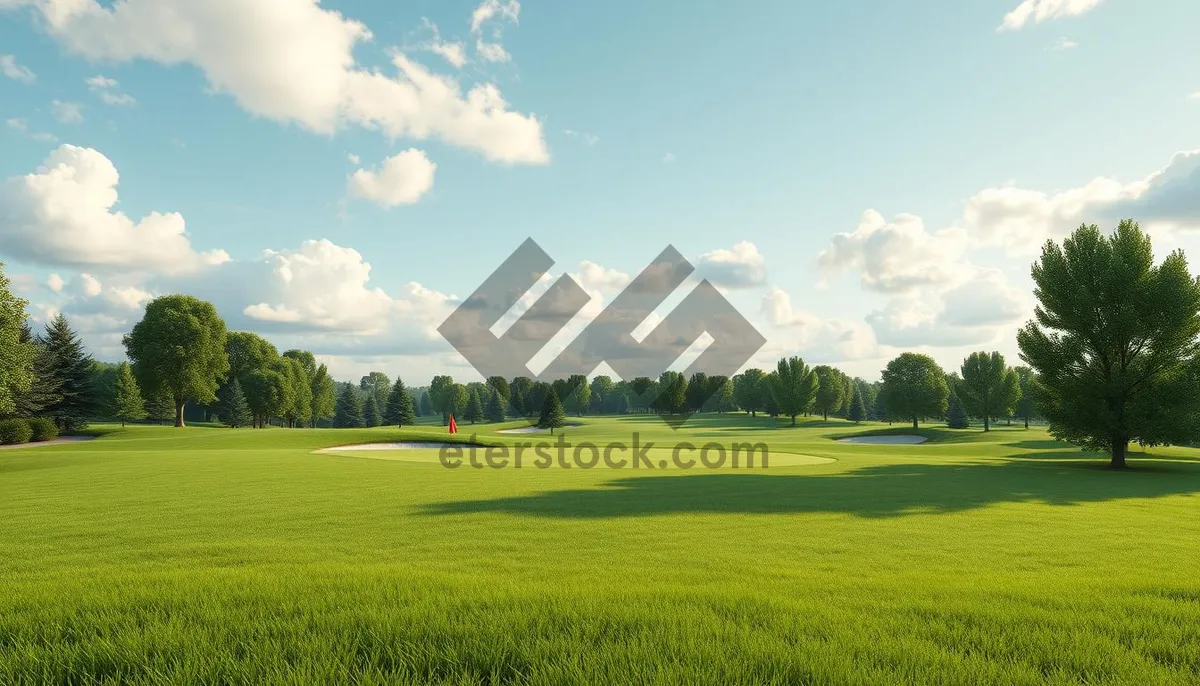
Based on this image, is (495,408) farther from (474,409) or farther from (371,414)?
(371,414)

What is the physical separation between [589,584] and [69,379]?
62890mm

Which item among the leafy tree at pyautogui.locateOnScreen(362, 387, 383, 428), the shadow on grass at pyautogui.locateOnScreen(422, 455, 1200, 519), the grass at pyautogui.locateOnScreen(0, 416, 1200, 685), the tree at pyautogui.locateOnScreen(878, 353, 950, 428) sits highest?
the tree at pyautogui.locateOnScreen(878, 353, 950, 428)

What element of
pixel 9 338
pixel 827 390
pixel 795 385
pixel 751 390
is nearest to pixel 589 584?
pixel 9 338

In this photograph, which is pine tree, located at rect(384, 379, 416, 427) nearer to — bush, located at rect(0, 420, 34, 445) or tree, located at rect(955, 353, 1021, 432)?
bush, located at rect(0, 420, 34, 445)

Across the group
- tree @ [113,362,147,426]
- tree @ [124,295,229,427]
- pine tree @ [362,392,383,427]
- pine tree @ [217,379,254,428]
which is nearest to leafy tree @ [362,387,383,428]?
pine tree @ [362,392,383,427]

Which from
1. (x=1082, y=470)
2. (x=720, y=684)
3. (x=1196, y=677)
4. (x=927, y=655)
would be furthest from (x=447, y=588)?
(x=1082, y=470)

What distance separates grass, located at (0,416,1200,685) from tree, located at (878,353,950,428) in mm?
56991

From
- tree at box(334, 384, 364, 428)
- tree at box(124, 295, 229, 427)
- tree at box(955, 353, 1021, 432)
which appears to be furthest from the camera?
tree at box(334, 384, 364, 428)

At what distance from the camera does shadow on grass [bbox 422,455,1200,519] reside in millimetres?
12625

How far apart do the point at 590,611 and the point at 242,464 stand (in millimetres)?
21367

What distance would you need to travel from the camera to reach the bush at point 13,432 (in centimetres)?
4075

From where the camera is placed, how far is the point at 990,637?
4.30m

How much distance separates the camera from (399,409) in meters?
84.5

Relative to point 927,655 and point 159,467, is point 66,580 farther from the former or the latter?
point 159,467
